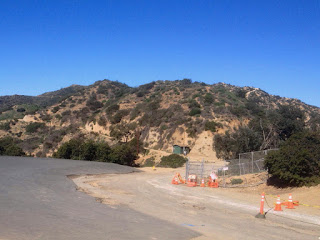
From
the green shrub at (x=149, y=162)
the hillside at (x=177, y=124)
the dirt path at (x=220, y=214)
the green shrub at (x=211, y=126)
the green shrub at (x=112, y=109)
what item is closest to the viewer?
the dirt path at (x=220, y=214)

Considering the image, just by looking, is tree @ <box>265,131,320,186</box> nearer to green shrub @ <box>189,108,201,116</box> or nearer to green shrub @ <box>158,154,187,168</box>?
green shrub @ <box>158,154,187,168</box>

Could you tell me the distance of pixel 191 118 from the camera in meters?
63.4

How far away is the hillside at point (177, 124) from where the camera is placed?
53375mm

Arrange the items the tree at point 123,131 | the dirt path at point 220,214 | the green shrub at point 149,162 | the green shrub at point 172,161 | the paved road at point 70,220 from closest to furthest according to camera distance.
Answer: the paved road at point 70,220 → the dirt path at point 220,214 → the green shrub at point 172,161 → the green shrub at point 149,162 → the tree at point 123,131

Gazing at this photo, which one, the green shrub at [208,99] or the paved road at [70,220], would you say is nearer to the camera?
the paved road at [70,220]

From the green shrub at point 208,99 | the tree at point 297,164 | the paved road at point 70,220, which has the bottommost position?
→ the paved road at point 70,220

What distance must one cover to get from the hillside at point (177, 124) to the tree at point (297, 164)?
23.0m

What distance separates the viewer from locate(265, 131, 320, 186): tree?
767 inches

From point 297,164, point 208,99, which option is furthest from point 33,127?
point 297,164

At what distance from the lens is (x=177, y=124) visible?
2469 inches

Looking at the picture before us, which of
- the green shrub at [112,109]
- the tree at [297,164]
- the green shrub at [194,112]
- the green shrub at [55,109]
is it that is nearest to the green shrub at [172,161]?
the green shrub at [194,112]

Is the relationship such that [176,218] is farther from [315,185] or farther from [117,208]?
[315,185]

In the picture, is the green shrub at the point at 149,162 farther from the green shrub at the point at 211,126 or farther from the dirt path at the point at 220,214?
the dirt path at the point at 220,214

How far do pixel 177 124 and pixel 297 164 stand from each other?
43.5 meters
